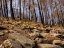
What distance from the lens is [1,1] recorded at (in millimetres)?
32625

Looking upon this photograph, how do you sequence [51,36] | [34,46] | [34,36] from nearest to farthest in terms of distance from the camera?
[34,46] < [34,36] < [51,36]

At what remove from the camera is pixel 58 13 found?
40688 millimetres

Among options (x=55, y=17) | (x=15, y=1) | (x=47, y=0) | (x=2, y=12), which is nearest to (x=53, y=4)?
(x=47, y=0)

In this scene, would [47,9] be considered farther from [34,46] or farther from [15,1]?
[34,46]

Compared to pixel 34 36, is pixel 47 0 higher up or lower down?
higher up

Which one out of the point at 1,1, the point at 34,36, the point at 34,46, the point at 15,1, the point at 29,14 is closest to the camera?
the point at 34,46

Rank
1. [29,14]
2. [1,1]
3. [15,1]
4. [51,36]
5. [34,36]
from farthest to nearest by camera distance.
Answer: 1. [29,14]
2. [15,1]
3. [1,1]
4. [51,36]
5. [34,36]

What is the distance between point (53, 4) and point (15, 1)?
9.04m

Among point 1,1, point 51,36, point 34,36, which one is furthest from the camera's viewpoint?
point 1,1

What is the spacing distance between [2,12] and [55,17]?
15001 millimetres

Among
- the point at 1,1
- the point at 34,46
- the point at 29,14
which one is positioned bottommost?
the point at 34,46

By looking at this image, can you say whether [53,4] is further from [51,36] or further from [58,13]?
[51,36]

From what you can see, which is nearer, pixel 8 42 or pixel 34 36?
pixel 8 42

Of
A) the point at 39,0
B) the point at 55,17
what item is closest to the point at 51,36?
the point at 39,0
